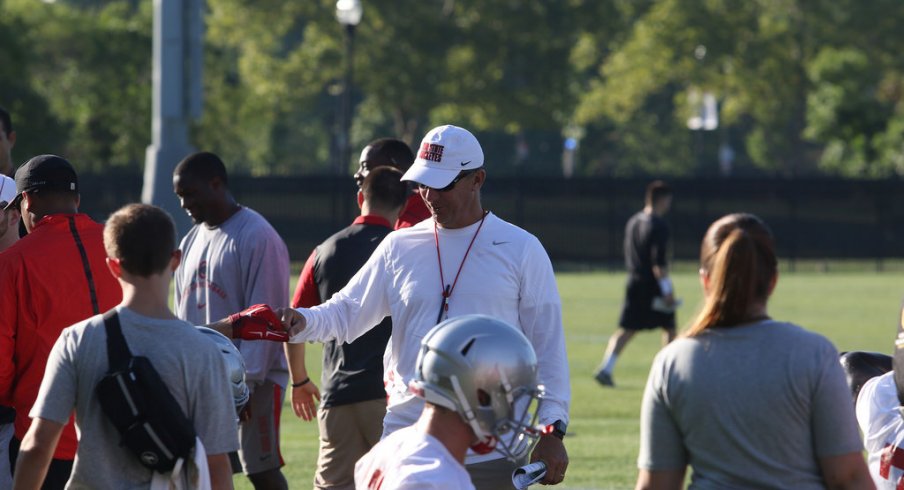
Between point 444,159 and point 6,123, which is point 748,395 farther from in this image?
point 6,123

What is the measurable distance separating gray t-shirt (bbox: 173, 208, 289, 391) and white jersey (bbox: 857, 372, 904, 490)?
10.3 feet

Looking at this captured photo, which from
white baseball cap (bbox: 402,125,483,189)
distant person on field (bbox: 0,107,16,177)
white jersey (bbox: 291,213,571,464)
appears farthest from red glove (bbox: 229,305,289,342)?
→ distant person on field (bbox: 0,107,16,177)

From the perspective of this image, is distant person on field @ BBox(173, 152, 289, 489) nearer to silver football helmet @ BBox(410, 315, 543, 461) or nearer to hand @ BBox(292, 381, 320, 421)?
hand @ BBox(292, 381, 320, 421)

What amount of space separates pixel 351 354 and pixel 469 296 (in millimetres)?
1830

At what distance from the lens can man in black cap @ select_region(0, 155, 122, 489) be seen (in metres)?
5.72

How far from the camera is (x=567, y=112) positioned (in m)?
60.9

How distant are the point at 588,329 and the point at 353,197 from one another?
16.8 metres

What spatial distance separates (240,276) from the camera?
7805mm

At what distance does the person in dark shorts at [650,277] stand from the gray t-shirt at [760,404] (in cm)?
1234

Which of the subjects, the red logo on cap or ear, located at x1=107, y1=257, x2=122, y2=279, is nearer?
ear, located at x1=107, y1=257, x2=122, y2=279

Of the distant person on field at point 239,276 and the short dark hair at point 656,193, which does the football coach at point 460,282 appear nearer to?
the distant person on field at point 239,276

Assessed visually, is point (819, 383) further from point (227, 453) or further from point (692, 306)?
point (692, 306)

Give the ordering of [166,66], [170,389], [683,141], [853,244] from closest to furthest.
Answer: [170,389]
[166,66]
[853,244]
[683,141]

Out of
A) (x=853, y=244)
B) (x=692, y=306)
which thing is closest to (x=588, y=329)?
(x=692, y=306)
